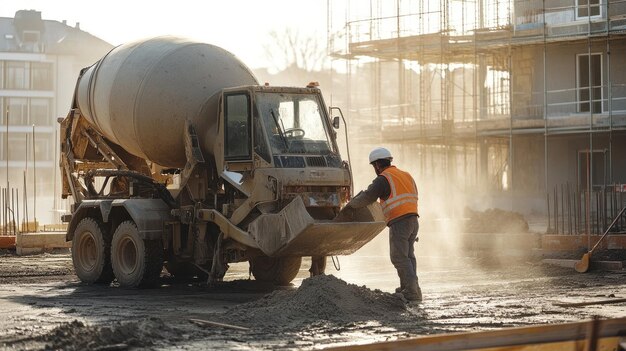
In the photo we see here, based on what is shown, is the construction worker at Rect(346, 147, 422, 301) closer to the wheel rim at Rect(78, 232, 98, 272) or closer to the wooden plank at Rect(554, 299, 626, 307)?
the wooden plank at Rect(554, 299, 626, 307)

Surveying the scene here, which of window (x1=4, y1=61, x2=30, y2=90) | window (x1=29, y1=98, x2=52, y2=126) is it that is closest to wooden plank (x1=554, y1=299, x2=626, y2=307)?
window (x1=29, y1=98, x2=52, y2=126)

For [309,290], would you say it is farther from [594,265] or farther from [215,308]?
[594,265]

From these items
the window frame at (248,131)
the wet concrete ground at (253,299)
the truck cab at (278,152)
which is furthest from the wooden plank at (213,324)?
the window frame at (248,131)

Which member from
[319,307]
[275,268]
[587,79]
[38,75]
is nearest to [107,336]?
[319,307]

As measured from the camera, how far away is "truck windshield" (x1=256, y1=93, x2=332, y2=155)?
15.2 metres

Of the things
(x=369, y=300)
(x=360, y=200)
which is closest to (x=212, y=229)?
(x=360, y=200)

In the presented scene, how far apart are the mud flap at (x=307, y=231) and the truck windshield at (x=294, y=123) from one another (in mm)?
1102

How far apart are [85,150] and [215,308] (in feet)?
20.8

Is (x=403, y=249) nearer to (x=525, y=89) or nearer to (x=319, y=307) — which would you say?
(x=319, y=307)

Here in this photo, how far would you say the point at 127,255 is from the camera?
16734mm

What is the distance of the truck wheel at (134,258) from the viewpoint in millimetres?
16062

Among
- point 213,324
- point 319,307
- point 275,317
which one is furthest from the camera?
point 319,307

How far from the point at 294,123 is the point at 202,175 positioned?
1699 mm

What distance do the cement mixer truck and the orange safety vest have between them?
2.62 feet
